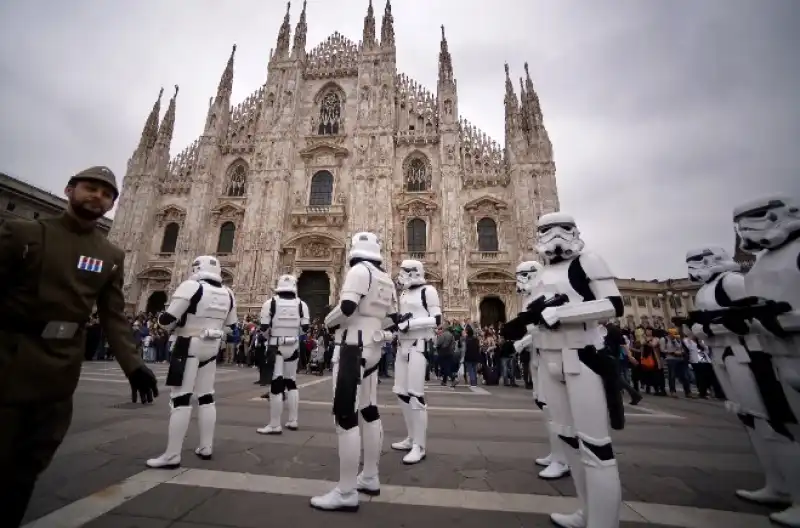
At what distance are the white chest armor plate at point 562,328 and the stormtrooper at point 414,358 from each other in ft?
5.19

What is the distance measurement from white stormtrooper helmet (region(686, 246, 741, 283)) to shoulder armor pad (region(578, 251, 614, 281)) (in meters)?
2.21

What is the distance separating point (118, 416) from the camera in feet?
15.2

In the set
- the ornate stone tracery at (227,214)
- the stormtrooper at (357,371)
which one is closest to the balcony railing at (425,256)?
the ornate stone tracery at (227,214)

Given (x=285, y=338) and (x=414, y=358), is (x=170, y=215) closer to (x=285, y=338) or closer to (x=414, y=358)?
(x=285, y=338)

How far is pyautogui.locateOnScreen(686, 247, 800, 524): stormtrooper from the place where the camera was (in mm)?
2400

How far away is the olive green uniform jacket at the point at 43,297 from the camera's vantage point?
5.05ft

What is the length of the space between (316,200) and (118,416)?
59.1 ft

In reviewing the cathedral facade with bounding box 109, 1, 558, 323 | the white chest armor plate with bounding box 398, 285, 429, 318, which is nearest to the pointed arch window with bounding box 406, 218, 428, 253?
→ the cathedral facade with bounding box 109, 1, 558, 323

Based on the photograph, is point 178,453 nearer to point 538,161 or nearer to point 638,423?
point 638,423

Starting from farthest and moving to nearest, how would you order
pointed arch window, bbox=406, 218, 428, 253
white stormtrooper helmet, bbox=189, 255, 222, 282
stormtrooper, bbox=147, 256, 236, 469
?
1. pointed arch window, bbox=406, 218, 428, 253
2. white stormtrooper helmet, bbox=189, 255, 222, 282
3. stormtrooper, bbox=147, 256, 236, 469

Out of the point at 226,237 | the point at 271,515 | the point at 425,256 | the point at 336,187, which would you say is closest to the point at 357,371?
the point at 271,515

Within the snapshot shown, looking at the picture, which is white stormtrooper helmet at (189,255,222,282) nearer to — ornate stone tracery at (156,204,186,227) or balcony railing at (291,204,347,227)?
balcony railing at (291,204,347,227)

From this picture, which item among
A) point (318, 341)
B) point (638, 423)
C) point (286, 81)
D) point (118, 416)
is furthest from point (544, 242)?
point (286, 81)

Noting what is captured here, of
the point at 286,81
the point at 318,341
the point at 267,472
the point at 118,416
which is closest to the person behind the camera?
the point at 267,472
